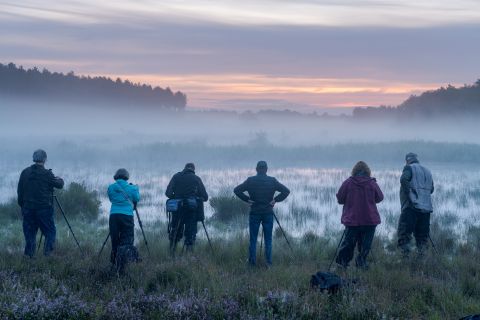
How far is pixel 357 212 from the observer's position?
35.3 ft

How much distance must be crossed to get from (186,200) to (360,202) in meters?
3.82

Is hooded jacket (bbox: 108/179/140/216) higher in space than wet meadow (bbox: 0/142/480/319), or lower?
higher

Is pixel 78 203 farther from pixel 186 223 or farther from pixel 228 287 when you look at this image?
pixel 228 287

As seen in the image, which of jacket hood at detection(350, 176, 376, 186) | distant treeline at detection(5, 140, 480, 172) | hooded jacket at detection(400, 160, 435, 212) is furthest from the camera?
distant treeline at detection(5, 140, 480, 172)

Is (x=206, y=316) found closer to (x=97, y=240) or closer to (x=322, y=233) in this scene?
(x=97, y=240)

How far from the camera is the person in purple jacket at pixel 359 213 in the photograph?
35.3ft

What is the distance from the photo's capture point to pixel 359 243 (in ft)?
36.3

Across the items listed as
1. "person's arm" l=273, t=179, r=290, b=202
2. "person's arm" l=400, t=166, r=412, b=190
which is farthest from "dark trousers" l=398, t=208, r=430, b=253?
"person's arm" l=273, t=179, r=290, b=202

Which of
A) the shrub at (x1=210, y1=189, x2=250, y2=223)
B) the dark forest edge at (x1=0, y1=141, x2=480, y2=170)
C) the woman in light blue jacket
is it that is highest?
the dark forest edge at (x1=0, y1=141, x2=480, y2=170)

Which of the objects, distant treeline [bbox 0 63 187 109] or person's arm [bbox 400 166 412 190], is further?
distant treeline [bbox 0 63 187 109]

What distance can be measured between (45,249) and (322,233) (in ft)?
24.9

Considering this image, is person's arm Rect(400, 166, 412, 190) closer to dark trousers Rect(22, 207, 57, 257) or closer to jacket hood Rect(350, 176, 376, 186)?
jacket hood Rect(350, 176, 376, 186)

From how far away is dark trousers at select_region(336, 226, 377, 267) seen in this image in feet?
35.8

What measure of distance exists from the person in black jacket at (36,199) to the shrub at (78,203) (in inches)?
257
